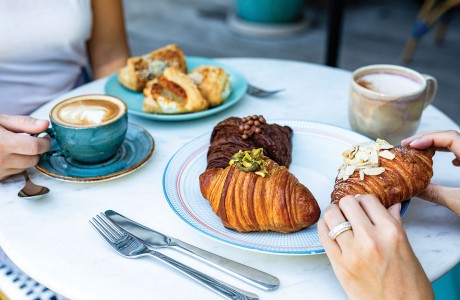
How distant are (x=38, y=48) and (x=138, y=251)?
89 cm

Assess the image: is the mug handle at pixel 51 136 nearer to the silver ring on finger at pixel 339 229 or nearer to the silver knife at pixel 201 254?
the silver knife at pixel 201 254

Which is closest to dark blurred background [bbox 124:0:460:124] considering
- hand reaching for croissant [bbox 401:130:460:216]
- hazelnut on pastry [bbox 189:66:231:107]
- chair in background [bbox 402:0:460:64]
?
chair in background [bbox 402:0:460:64]

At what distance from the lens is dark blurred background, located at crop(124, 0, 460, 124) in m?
3.91

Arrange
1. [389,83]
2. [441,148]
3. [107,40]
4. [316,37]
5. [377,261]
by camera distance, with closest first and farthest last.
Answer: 1. [377,261]
2. [441,148]
3. [389,83]
4. [107,40]
5. [316,37]

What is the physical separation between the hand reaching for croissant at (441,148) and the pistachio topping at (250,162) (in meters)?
0.28

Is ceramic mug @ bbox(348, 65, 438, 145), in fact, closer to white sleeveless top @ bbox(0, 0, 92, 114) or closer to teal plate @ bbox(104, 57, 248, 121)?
teal plate @ bbox(104, 57, 248, 121)

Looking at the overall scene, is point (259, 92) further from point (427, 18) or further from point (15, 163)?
point (427, 18)

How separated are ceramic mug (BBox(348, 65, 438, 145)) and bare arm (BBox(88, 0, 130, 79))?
878 mm

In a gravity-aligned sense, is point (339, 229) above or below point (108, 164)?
above

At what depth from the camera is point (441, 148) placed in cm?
95

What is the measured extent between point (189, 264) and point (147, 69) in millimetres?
755

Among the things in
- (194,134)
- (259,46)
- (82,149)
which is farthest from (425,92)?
(259,46)

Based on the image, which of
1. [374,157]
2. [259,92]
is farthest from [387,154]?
[259,92]

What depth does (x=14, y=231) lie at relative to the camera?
91 cm
